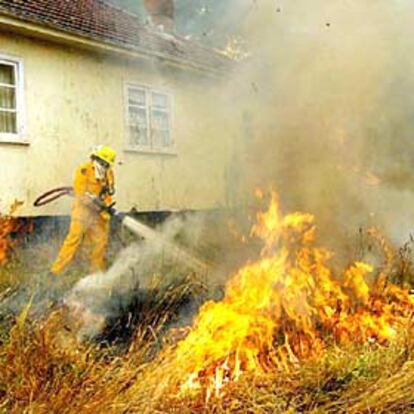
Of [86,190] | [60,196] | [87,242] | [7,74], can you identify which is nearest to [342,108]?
[86,190]

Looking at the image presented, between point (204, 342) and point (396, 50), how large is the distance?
520 centimetres

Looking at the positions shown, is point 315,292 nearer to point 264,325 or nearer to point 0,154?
point 264,325

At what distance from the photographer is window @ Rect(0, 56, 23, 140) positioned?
9203 millimetres

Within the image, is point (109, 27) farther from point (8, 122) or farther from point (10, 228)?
point (10, 228)

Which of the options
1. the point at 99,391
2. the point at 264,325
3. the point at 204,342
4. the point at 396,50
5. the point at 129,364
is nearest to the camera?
the point at 99,391

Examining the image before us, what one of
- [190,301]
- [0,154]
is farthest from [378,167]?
[0,154]

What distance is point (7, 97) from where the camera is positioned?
928 centimetres

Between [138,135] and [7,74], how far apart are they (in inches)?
116

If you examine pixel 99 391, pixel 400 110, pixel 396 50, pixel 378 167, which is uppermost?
pixel 396 50

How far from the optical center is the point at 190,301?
518 centimetres

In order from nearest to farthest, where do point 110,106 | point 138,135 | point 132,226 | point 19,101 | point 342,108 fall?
point 342,108 < point 132,226 < point 19,101 < point 110,106 < point 138,135

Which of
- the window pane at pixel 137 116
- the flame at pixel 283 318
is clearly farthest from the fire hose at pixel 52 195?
the flame at pixel 283 318

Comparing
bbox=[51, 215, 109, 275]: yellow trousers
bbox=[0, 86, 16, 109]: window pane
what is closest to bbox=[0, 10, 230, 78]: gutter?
bbox=[0, 86, 16, 109]: window pane

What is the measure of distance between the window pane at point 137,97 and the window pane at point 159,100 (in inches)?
10.2
